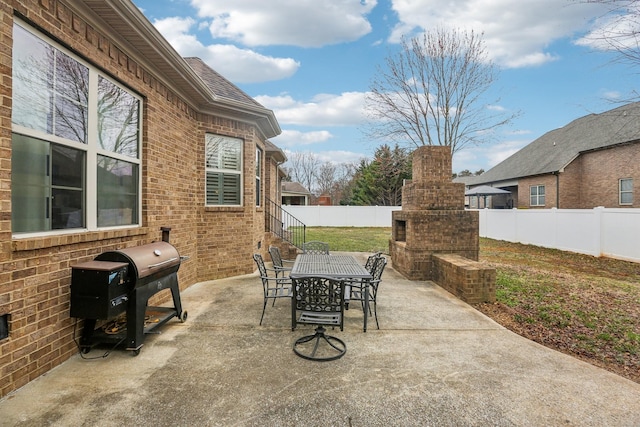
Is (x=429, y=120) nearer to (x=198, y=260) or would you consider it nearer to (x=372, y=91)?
(x=372, y=91)

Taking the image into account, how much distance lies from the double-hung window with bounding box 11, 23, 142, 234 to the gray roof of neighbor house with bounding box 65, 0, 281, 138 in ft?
1.88

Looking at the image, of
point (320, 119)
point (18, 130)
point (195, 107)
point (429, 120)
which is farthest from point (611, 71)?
point (320, 119)

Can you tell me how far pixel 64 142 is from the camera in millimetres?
3270

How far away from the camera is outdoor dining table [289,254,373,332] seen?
4.10m

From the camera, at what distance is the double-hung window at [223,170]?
6961 millimetres

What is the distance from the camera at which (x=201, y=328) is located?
4180 mm

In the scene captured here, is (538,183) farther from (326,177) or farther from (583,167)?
(326,177)

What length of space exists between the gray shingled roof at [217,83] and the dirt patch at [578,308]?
697 cm

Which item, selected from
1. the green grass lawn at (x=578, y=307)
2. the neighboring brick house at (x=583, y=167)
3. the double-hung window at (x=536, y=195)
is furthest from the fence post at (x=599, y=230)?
the double-hung window at (x=536, y=195)

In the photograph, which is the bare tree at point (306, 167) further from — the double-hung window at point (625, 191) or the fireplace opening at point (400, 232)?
the fireplace opening at point (400, 232)

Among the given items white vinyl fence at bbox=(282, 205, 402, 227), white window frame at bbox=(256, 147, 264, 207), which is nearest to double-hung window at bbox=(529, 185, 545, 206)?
white vinyl fence at bbox=(282, 205, 402, 227)

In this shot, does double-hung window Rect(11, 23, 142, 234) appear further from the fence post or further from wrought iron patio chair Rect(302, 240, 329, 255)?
the fence post

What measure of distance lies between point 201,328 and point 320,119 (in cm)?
3858

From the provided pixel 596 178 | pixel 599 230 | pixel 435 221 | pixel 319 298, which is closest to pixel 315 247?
pixel 435 221
